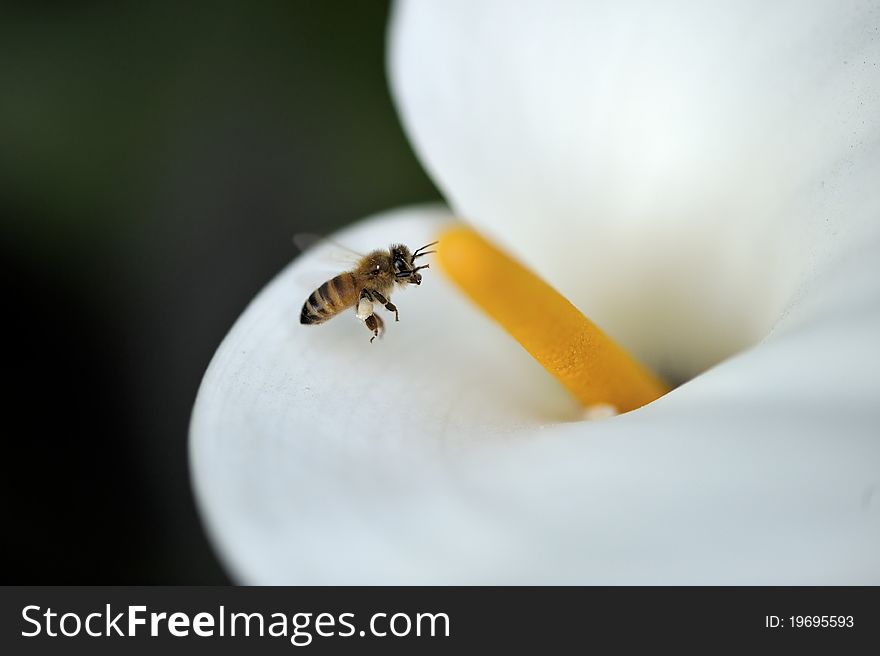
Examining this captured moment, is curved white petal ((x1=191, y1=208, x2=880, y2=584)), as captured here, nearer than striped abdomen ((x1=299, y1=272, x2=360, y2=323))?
Yes

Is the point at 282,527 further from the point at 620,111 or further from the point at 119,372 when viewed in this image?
the point at 119,372

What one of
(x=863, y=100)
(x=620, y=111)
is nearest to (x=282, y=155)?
(x=620, y=111)

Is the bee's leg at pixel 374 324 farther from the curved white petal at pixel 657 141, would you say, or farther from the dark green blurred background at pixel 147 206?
the dark green blurred background at pixel 147 206

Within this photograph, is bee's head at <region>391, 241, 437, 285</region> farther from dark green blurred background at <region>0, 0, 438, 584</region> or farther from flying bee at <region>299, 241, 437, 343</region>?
dark green blurred background at <region>0, 0, 438, 584</region>

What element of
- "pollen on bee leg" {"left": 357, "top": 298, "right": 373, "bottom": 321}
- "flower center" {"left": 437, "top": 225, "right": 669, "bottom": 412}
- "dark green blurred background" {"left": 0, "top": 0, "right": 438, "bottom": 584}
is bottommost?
"flower center" {"left": 437, "top": 225, "right": 669, "bottom": 412}

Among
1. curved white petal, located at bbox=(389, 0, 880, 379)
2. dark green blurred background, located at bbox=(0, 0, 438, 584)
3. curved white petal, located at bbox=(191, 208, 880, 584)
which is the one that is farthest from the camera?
dark green blurred background, located at bbox=(0, 0, 438, 584)

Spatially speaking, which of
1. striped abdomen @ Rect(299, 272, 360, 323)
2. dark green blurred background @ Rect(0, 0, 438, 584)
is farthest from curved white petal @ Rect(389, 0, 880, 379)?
dark green blurred background @ Rect(0, 0, 438, 584)

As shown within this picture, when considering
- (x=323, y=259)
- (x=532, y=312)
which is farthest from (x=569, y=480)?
(x=323, y=259)

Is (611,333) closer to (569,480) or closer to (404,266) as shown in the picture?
(404,266)
